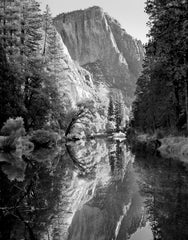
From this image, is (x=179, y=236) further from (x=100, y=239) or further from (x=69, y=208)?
(x=69, y=208)

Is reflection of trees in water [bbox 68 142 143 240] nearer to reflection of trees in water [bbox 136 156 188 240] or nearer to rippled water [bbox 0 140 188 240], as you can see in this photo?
rippled water [bbox 0 140 188 240]

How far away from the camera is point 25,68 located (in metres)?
26.9

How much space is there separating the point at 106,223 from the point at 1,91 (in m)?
19.6

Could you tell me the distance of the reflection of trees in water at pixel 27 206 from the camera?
502cm

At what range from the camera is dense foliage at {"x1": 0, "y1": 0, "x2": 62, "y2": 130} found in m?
24.5

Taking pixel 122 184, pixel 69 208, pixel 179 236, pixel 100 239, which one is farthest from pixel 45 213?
pixel 122 184

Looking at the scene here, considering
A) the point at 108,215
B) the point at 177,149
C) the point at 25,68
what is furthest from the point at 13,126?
the point at 108,215

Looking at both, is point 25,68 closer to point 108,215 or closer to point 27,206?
point 27,206

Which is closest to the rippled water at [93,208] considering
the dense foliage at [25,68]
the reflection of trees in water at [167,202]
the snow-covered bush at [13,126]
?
the reflection of trees in water at [167,202]

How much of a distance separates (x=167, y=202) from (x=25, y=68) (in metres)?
23.0

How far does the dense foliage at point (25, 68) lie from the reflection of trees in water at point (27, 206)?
50.2 ft

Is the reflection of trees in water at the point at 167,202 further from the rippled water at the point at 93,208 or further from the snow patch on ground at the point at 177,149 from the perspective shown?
the snow patch on ground at the point at 177,149

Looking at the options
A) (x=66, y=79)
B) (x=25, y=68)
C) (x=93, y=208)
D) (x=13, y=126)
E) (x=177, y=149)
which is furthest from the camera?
(x=66, y=79)

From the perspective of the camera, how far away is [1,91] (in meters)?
23.0
